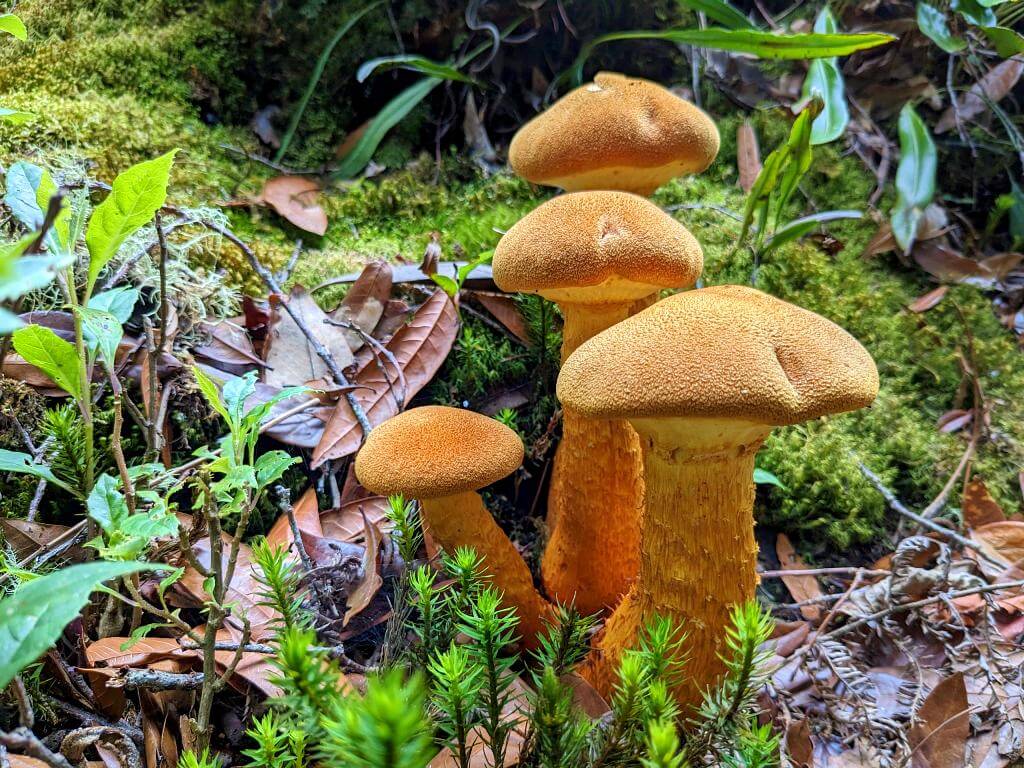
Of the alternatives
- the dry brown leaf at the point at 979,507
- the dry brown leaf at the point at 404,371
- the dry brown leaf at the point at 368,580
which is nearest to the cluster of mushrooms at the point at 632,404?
the dry brown leaf at the point at 368,580

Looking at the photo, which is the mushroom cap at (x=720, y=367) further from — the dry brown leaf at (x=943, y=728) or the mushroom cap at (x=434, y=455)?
the dry brown leaf at (x=943, y=728)

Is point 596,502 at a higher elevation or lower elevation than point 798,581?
higher

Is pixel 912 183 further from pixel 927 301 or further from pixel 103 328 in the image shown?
pixel 103 328

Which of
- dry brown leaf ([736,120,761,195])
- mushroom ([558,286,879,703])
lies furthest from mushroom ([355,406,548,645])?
dry brown leaf ([736,120,761,195])

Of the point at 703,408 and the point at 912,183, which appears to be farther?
the point at 912,183

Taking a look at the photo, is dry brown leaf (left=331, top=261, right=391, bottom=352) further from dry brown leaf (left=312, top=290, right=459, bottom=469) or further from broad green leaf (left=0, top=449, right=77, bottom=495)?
broad green leaf (left=0, top=449, right=77, bottom=495)

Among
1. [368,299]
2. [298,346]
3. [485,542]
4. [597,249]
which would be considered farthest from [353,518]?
[597,249]
